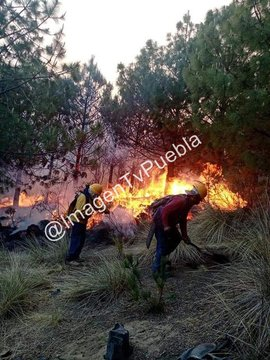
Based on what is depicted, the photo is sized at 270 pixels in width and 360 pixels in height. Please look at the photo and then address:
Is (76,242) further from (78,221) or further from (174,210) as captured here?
(174,210)

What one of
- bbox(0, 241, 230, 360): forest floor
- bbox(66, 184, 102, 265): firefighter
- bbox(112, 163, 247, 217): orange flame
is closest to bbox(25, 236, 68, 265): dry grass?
bbox(66, 184, 102, 265): firefighter

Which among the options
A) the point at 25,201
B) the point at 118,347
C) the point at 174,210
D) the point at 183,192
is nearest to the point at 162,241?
the point at 174,210

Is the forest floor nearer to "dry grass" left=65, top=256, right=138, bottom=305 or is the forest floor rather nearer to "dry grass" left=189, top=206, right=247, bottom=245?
"dry grass" left=65, top=256, right=138, bottom=305

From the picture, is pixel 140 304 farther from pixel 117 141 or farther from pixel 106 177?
pixel 106 177

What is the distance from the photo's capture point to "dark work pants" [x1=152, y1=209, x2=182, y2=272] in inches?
218

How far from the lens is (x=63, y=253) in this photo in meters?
7.77

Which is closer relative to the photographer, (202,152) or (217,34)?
(217,34)

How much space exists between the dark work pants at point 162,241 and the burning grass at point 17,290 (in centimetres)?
185

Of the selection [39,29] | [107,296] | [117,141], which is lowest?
[107,296]

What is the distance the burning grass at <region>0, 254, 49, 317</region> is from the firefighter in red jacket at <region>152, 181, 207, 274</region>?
6.05 feet

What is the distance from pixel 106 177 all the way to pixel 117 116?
6.18 metres

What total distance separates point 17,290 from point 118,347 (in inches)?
90.3

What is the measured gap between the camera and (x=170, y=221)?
5.55 metres

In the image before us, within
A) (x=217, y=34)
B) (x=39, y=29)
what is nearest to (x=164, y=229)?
(x=217, y=34)
